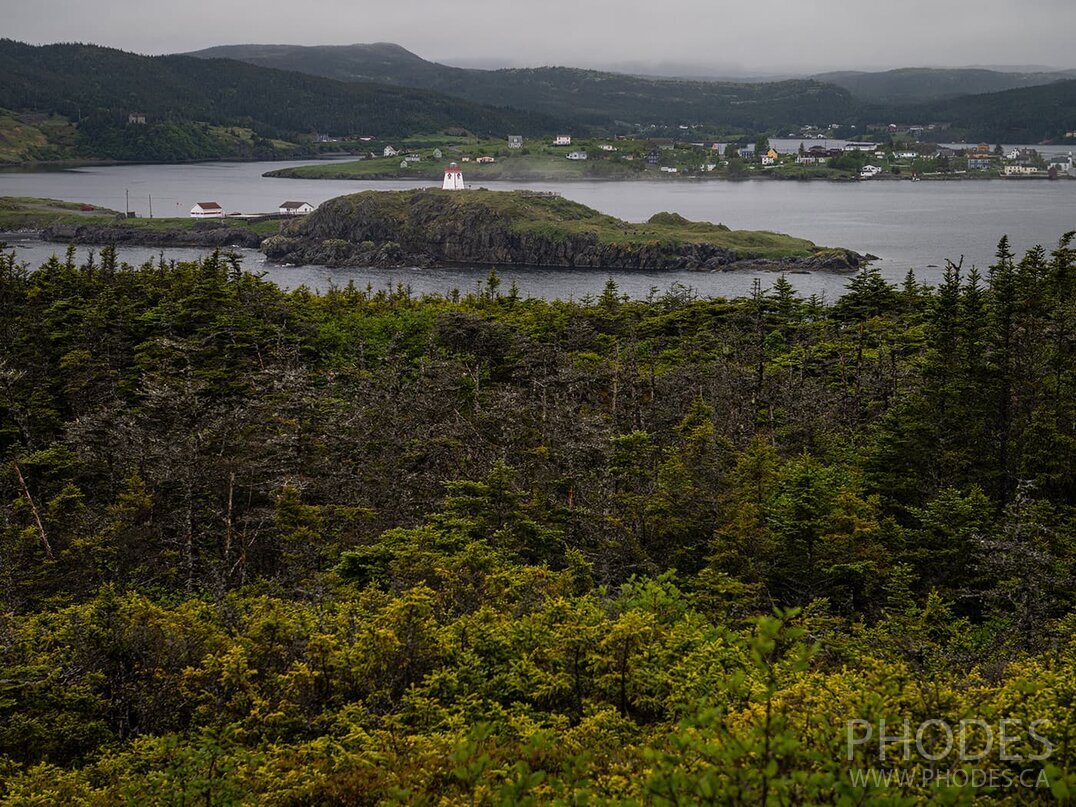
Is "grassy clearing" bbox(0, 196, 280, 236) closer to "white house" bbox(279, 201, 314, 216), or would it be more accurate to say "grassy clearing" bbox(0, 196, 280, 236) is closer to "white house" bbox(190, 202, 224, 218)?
"white house" bbox(190, 202, 224, 218)

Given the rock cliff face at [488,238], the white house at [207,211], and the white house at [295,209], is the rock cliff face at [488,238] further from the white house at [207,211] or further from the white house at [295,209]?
the white house at [207,211]

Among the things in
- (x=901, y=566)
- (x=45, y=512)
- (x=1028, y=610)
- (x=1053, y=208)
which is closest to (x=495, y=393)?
(x=45, y=512)

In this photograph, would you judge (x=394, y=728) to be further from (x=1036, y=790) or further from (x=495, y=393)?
(x=495, y=393)

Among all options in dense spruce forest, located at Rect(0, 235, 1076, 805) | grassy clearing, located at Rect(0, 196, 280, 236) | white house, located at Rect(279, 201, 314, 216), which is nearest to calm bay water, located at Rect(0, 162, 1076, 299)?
white house, located at Rect(279, 201, 314, 216)

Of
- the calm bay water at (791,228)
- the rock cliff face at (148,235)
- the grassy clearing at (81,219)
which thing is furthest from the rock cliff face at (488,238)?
the grassy clearing at (81,219)

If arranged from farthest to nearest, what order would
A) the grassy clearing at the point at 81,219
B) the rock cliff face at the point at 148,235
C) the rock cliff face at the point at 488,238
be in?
1. the grassy clearing at the point at 81,219
2. the rock cliff face at the point at 148,235
3. the rock cliff face at the point at 488,238

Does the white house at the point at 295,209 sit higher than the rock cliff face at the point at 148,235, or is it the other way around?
the white house at the point at 295,209
